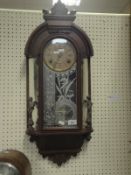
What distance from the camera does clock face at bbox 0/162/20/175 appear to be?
157 cm

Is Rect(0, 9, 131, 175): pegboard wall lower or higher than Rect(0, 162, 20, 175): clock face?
higher

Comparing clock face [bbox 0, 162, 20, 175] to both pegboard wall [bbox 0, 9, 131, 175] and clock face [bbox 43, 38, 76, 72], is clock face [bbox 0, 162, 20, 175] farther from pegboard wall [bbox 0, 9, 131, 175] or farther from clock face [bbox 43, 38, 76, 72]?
clock face [bbox 43, 38, 76, 72]

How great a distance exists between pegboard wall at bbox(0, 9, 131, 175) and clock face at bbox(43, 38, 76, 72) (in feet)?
0.64

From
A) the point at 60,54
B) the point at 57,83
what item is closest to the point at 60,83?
the point at 57,83

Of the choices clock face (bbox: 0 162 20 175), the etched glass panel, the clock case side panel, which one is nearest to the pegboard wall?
the clock case side panel

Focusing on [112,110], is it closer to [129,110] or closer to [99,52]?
[129,110]

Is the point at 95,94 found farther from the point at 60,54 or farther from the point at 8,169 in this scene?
the point at 8,169

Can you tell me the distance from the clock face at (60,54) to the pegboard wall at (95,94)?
7.6 inches

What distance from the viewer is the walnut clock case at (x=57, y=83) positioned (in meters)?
1.89

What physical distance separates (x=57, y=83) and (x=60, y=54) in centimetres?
19

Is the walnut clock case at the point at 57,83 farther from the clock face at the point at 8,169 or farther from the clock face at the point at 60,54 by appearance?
the clock face at the point at 8,169

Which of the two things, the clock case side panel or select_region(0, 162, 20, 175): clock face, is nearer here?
select_region(0, 162, 20, 175): clock face

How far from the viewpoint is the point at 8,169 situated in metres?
1.58

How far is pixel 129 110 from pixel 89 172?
0.52m
